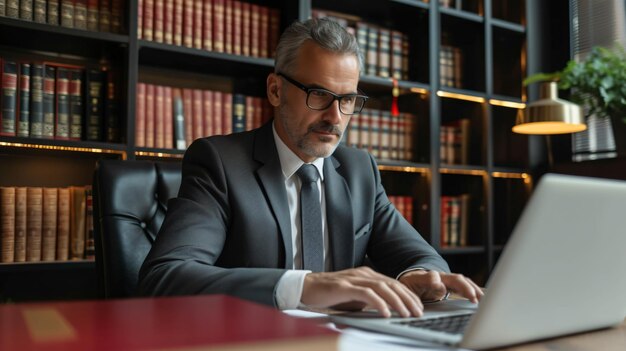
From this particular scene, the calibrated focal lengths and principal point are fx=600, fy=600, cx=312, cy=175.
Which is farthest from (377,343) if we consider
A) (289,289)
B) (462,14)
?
(462,14)

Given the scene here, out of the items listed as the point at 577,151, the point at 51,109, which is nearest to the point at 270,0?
the point at 51,109

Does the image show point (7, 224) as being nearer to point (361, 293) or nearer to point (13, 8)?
point (13, 8)

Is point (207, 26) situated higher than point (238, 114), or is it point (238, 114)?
point (207, 26)

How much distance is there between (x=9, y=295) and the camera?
96.1 inches

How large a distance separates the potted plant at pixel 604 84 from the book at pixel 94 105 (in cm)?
216

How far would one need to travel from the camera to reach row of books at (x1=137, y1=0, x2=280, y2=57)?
249 cm

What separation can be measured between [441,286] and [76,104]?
178cm

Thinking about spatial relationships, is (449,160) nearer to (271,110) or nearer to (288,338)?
(271,110)

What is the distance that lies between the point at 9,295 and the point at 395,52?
2.14 m

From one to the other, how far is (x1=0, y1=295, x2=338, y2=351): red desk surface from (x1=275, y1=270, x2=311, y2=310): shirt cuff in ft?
1.22

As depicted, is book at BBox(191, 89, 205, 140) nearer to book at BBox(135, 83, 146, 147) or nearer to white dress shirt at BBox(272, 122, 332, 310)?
book at BBox(135, 83, 146, 147)

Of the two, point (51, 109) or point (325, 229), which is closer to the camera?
point (325, 229)

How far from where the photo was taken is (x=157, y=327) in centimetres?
46

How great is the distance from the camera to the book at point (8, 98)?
2.18 meters
